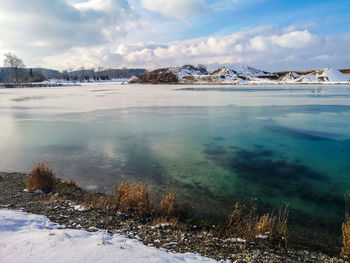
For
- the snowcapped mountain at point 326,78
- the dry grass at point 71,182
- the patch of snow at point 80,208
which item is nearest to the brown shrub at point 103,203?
the patch of snow at point 80,208

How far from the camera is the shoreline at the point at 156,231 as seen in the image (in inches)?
179

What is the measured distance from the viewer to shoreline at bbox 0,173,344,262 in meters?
4.54

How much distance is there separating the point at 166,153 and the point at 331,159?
6964mm

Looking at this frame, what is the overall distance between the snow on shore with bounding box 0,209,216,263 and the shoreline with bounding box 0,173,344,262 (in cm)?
34

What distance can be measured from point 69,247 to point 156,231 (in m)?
1.83

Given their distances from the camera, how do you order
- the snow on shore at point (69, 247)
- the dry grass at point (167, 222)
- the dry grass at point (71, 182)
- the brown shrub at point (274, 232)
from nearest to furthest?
→ the snow on shore at point (69, 247) → the brown shrub at point (274, 232) → the dry grass at point (167, 222) → the dry grass at point (71, 182)

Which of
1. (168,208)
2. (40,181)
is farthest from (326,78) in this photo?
(40,181)

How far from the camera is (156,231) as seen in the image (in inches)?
204

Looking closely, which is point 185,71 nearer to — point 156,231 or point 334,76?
point 334,76

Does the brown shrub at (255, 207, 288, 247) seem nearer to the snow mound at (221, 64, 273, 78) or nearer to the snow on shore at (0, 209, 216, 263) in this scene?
the snow on shore at (0, 209, 216, 263)

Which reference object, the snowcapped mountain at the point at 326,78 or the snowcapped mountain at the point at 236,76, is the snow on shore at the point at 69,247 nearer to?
the snowcapped mountain at the point at 236,76

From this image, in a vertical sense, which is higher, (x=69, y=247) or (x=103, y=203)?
(x=69, y=247)

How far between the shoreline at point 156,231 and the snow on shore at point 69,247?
338 millimetres

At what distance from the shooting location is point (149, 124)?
17.0m
